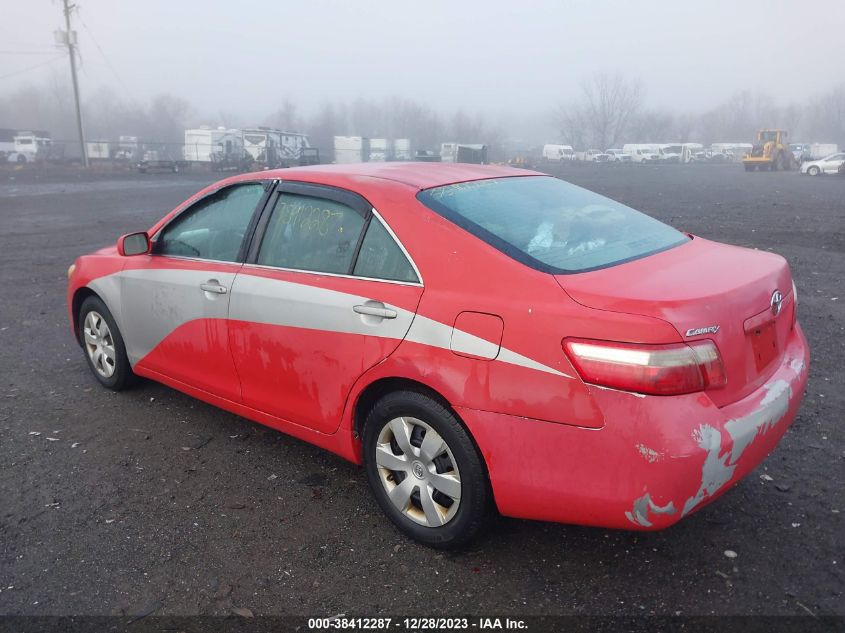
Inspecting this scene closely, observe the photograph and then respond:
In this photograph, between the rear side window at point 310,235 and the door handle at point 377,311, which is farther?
the rear side window at point 310,235

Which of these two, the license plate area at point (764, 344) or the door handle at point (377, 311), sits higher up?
the door handle at point (377, 311)

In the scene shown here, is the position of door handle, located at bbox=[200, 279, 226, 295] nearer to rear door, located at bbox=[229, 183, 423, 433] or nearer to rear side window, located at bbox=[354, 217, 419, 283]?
rear door, located at bbox=[229, 183, 423, 433]

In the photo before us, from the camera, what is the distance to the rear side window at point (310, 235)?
325 cm

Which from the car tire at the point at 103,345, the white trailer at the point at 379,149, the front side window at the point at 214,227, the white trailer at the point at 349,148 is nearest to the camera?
the front side window at the point at 214,227

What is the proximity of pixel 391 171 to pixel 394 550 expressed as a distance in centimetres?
185

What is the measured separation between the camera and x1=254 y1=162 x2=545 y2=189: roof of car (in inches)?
132

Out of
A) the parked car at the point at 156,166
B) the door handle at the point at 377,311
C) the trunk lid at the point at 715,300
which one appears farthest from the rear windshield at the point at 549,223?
the parked car at the point at 156,166

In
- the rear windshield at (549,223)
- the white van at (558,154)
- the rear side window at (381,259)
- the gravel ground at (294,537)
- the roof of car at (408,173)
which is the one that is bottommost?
the gravel ground at (294,537)

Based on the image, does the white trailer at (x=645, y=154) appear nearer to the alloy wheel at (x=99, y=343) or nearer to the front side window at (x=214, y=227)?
the alloy wheel at (x=99, y=343)

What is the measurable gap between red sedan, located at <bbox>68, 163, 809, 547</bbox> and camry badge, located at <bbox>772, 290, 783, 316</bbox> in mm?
43

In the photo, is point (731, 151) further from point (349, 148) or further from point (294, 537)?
point (294, 537)

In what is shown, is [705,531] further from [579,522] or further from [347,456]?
[347,456]

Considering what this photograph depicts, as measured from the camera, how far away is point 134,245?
420cm

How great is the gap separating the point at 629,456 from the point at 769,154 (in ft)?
167
